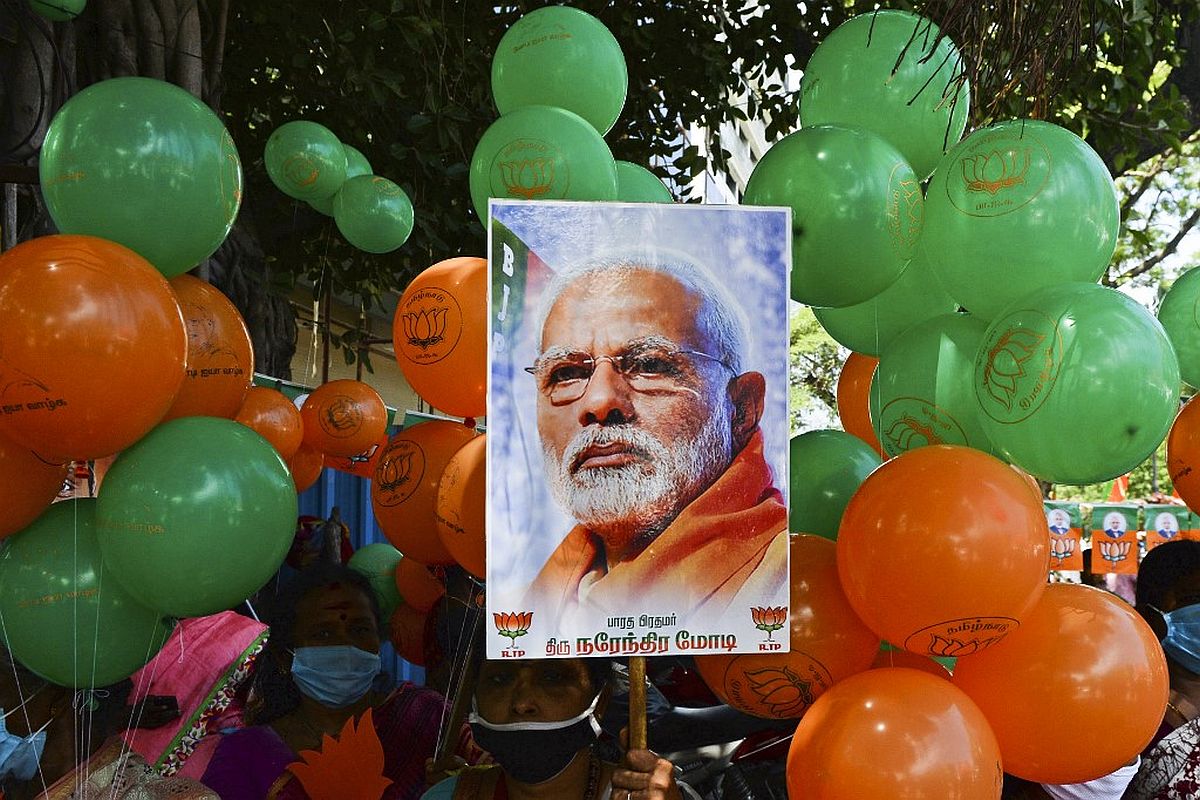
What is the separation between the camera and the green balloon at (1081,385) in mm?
2082

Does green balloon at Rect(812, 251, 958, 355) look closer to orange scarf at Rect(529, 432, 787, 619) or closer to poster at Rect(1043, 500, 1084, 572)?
orange scarf at Rect(529, 432, 787, 619)

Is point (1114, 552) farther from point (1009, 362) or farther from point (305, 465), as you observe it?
point (1009, 362)

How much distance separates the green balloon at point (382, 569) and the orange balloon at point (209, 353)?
1.73 metres

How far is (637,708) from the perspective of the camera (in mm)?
2211

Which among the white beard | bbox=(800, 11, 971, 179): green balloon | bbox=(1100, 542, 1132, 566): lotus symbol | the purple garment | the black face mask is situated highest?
bbox=(800, 11, 971, 179): green balloon

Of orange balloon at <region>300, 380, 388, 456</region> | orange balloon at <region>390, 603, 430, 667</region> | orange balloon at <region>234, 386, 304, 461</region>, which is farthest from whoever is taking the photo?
orange balloon at <region>300, 380, 388, 456</region>

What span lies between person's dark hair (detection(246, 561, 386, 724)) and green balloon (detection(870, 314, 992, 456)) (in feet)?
6.60

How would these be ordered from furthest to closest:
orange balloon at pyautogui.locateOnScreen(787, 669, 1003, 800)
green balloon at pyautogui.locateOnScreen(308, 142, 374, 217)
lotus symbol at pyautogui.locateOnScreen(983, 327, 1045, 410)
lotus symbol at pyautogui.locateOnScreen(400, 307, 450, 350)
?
green balloon at pyautogui.locateOnScreen(308, 142, 374, 217) < lotus symbol at pyautogui.locateOnScreen(400, 307, 450, 350) < lotus symbol at pyautogui.locateOnScreen(983, 327, 1045, 410) < orange balloon at pyautogui.locateOnScreen(787, 669, 1003, 800)

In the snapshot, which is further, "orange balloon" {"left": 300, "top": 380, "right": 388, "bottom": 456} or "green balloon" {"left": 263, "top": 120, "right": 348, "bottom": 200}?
"orange balloon" {"left": 300, "top": 380, "right": 388, "bottom": 456}

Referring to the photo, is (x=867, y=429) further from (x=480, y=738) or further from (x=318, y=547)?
(x=318, y=547)

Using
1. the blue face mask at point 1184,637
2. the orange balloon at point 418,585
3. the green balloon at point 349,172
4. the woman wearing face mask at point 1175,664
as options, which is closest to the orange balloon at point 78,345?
the orange balloon at point 418,585

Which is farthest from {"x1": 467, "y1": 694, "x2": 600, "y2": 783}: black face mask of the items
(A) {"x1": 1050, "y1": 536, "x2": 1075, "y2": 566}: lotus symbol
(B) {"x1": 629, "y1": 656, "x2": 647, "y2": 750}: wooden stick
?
(A) {"x1": 1050, "y1": 536, "x2": 1075, "y2": 566}: lotus symbol

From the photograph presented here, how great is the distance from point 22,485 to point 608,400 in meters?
1.35

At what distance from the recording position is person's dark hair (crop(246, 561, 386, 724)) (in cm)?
353
